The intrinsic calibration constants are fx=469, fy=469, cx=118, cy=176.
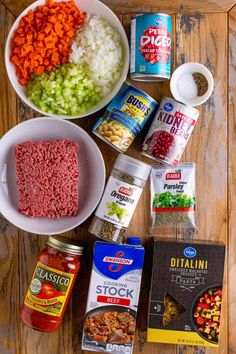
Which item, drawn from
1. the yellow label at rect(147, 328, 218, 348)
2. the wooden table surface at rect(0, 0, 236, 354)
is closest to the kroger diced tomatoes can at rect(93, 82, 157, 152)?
the wooden table surface at rect(0, 0, 236, 354)

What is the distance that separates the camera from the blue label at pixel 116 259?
138 centimetres

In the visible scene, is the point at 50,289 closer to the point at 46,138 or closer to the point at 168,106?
the point at 46,138

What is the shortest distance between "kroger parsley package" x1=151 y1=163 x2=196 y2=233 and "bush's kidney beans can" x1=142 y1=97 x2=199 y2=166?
0.08 meters

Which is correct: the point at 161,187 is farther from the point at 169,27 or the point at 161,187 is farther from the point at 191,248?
the point at 169,27

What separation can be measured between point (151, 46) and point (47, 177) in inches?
19.1

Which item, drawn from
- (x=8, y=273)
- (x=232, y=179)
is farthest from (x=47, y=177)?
(x=232, y=179)

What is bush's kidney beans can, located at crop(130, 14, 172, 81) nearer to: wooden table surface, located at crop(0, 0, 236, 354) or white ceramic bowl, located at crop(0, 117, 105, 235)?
wooden table surface, located at crop(0, 0, 236, 354)

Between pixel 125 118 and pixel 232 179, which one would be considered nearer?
pixel 125 118

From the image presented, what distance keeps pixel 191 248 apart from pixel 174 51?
62 centimetres

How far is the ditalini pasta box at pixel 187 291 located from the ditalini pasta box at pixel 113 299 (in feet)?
0.19

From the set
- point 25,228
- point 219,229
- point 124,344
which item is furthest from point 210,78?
point 124,344

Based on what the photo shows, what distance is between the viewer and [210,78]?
1.41 metres

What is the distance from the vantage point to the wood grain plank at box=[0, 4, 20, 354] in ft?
4.90

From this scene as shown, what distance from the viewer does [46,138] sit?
1.46 metres
